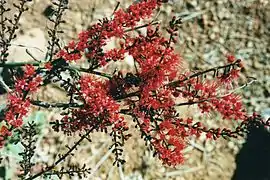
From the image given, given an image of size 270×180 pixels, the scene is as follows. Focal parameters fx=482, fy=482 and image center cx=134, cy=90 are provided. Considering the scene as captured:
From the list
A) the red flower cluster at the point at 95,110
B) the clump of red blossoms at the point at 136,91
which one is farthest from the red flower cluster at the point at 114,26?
the red flower cluster at the point at 95,110

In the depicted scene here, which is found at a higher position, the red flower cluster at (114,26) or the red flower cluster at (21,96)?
the red flower cluster at (114,26)

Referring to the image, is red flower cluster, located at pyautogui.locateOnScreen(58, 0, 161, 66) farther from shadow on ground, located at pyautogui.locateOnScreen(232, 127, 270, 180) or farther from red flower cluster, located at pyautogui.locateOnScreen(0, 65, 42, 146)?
shadow on ground, located at pyautogui.locateOnScreen(232, 127, 270, 180)

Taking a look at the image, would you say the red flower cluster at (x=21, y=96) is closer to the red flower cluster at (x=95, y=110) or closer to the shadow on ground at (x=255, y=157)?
the red flower cluster at (x=95, y=110)

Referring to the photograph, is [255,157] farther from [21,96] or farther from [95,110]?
[21,96]

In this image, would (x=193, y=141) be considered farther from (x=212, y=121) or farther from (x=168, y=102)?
(x=168, y=102)

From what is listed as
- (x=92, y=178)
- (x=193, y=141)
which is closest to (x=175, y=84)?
(x=92, y=178)

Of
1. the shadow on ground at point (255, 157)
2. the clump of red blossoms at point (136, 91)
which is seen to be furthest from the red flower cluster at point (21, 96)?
the shadow on ground at point (255, 157)

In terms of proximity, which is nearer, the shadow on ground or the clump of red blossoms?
the clump of red blossoms

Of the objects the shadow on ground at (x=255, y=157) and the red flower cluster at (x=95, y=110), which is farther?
the shadow on ground at (x=255, y=157)

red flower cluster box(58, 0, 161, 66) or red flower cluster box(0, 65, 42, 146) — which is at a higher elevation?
red flower cluster box(58, 0, 161, 66)

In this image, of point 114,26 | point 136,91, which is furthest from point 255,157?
point 114,26

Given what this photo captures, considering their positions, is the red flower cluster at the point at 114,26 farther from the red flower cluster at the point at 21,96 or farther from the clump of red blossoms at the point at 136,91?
the red flower cluster at the point at 21,96

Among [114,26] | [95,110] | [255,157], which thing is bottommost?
[95,110]

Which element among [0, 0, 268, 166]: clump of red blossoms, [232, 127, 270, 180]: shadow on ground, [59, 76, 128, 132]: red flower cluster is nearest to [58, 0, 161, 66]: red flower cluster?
[0, 0, 268, 166]: clump of red blossoms
